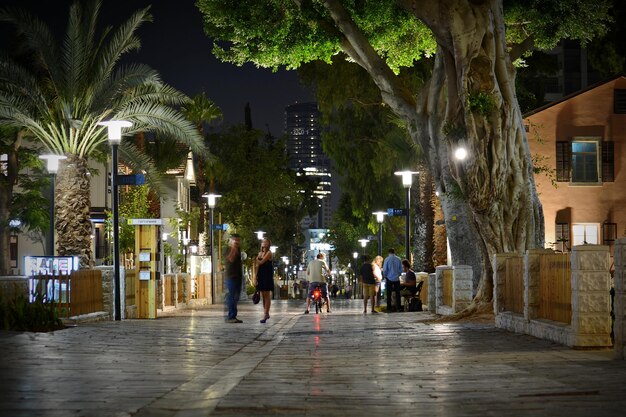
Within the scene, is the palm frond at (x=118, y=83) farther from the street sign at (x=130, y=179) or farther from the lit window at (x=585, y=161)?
the lit window at (x=585, y=161)

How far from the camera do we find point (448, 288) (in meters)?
26.9

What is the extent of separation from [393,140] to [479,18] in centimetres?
2257

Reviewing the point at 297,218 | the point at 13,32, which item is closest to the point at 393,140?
the point at 13,32

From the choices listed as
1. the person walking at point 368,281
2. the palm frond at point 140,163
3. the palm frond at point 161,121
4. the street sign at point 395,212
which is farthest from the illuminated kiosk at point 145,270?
the street sign at point 395,212

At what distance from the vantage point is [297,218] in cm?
8981

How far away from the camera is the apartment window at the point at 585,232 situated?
1575 inches

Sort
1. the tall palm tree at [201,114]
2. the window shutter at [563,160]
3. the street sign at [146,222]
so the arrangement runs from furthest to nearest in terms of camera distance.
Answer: the tall palm tree at [201,114], the window shutter at [563,160], the street sign at [146,222]

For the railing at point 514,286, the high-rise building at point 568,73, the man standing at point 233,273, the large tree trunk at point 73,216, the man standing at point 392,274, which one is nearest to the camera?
the railing at point 514,286

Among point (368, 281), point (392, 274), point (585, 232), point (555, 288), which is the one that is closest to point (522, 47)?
point (392, 274)

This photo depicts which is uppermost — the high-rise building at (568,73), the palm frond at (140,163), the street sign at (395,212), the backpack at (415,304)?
Result: the high-rise building at (568,73)

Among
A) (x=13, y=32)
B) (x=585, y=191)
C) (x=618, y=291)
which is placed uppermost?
(x=13, y=32)

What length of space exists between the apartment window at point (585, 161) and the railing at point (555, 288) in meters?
23.3

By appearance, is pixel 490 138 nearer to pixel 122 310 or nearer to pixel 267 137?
pixel 122 310

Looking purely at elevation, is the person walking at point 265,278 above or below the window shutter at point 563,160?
below
